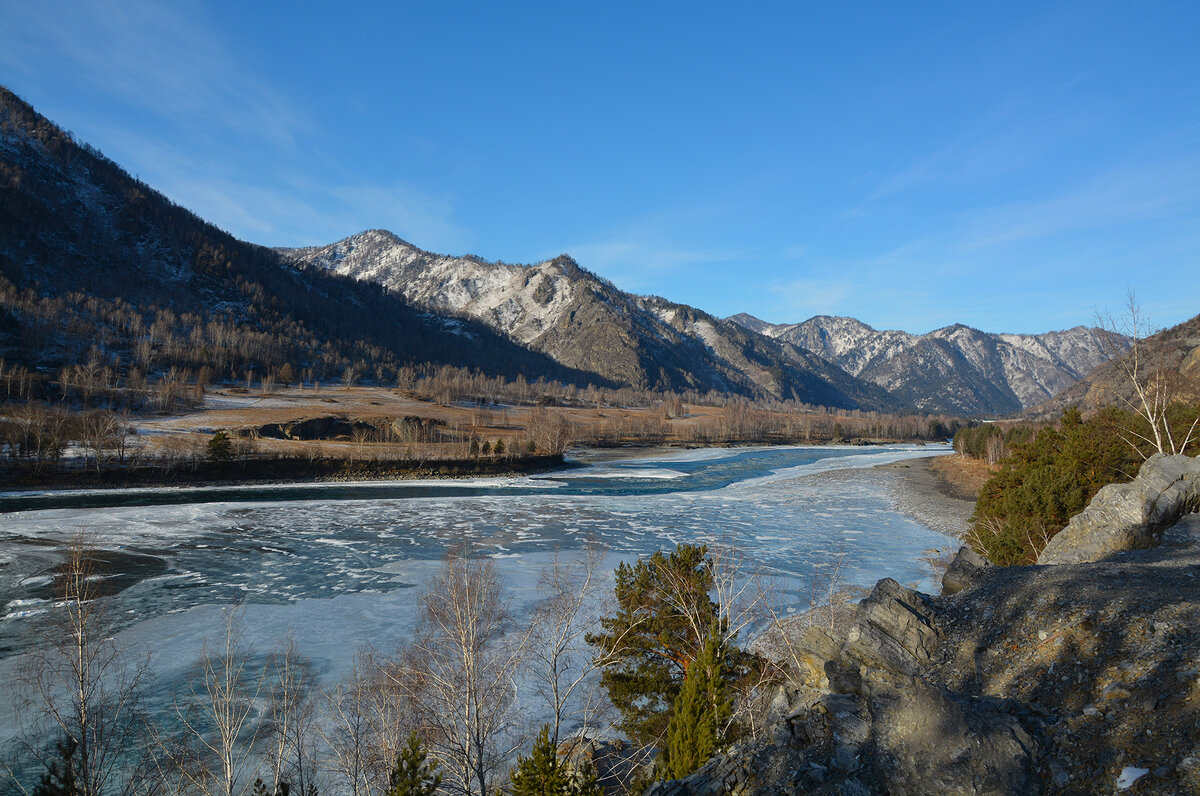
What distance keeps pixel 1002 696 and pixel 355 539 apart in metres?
40.0

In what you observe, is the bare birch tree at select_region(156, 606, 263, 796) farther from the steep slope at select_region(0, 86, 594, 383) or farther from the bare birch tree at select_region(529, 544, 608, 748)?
the steep slope at select_region(0, 86, 594, 383)

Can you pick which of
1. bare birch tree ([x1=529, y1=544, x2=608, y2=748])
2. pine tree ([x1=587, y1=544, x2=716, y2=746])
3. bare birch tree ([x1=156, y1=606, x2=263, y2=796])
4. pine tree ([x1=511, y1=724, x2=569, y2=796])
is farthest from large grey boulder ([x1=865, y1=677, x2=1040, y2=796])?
bare birch tree ([x1=156, y1=606, x2=263, y2=796])

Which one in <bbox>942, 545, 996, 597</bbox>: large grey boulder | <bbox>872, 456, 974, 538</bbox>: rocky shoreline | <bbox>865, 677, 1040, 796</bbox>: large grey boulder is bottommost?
<bbox>872, 456, 974, 538</bbox>: rocky shoreline

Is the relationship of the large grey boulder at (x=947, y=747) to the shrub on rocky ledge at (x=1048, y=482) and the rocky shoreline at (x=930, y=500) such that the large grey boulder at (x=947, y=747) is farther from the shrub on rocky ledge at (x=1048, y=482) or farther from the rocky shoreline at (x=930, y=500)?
the rocky shoreline at (x=930, y=500)

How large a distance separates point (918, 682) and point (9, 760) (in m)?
20.2

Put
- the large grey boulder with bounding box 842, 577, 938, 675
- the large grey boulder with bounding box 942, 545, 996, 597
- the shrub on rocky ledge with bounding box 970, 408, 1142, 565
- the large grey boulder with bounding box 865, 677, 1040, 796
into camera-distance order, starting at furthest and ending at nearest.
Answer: the shrub on rocky ledge with bounding box 970, 408, 1142, 565 < the large grey boulder with bounding box 942, 545, 996, 597 < the large grey boulder with bounding box 842, 577, 938, 675 < the large grey boulder with bounding box 865, 677, 1040, 796

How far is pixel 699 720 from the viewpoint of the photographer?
31.0ft

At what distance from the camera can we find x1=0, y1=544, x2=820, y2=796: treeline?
10816 mm

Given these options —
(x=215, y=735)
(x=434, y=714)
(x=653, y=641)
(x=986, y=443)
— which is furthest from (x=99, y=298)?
(x=986, y=443)

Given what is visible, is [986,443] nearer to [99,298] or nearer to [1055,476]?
[1055,476]

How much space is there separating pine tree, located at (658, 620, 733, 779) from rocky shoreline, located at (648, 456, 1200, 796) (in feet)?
1.95

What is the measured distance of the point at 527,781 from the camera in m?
9.68

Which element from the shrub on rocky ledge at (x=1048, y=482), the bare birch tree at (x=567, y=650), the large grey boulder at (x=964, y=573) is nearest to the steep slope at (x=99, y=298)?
the bare birch tree at (x=567, y=650)

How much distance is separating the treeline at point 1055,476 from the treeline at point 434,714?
596 inches
